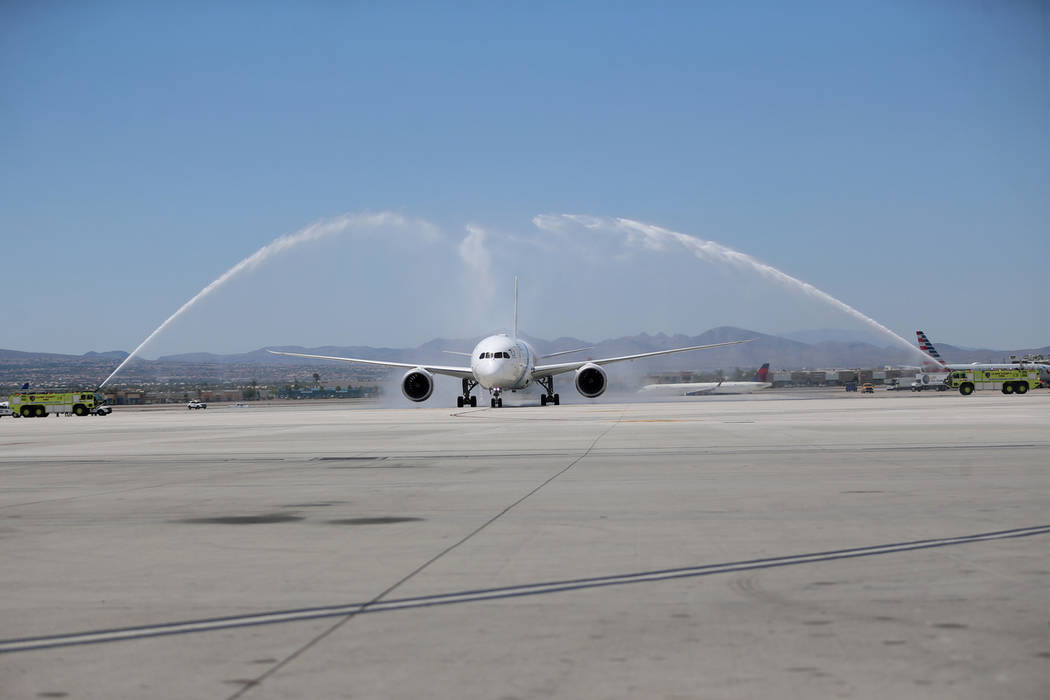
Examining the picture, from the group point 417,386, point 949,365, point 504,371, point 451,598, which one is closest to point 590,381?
point 504,371

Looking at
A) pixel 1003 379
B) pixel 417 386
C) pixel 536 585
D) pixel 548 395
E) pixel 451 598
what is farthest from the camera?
pixel 1003 379

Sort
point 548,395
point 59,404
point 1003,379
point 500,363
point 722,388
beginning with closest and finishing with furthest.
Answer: point 500,363, point 548,395, point 59,404, point 1003,379, point 722,388

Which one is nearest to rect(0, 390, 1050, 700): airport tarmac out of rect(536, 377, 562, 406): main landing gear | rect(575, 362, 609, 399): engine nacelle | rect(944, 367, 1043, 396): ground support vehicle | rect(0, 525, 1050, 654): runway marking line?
rect(0, 525, 1050, 654): runway marking line

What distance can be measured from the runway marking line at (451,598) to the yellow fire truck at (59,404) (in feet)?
233

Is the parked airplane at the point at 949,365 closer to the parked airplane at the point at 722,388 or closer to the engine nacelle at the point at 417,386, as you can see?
the parked airplane at the point at 722,388

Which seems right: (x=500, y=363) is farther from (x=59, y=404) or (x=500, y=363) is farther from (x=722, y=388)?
(x=722, y=388)

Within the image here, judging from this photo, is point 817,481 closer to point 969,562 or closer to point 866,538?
point 866,538

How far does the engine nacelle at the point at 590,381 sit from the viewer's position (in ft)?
202

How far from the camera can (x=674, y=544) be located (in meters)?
9.34

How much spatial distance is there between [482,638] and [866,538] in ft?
16.4

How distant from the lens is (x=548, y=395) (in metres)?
67.4

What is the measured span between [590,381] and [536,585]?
5450 centimetres

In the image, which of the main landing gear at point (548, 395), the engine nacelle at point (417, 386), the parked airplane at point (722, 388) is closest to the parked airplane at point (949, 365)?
the parked airplane at point (722, 388)

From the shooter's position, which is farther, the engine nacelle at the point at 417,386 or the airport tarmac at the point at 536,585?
the engine nacelle at the point at 417,386
